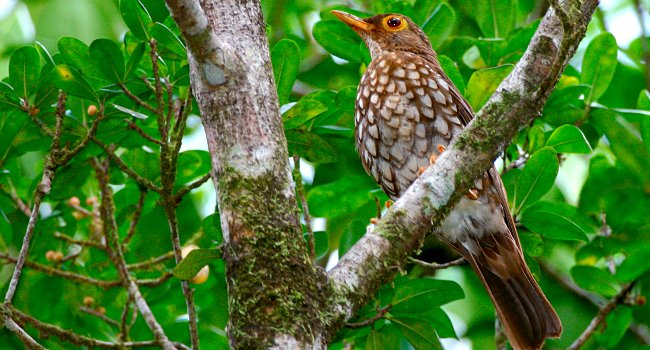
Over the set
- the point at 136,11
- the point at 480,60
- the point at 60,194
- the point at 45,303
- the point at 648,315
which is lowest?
the point at 648,315

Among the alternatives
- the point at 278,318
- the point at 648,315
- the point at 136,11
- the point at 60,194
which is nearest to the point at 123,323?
the point at 60,194

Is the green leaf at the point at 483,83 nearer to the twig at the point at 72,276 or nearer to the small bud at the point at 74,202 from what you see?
the twig at the point at 72,276

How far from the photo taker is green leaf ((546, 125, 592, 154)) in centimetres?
353

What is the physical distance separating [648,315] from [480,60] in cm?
145

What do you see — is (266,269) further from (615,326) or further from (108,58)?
(615,326)

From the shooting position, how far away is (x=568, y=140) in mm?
3564

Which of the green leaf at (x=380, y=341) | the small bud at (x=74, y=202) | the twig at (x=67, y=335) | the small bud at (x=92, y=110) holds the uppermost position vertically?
the small bud at (x=92, y=110)

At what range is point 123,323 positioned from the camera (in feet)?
11.6

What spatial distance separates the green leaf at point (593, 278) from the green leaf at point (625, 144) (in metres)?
0.44

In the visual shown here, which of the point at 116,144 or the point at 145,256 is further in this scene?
the point at 145,256

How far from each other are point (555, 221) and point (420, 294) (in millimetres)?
615

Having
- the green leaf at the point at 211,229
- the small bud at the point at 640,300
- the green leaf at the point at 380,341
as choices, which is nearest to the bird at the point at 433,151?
the green leaf at the point at 380,341

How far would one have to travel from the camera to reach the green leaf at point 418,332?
11.5 feet

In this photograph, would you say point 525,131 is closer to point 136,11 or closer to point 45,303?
point 136,11
